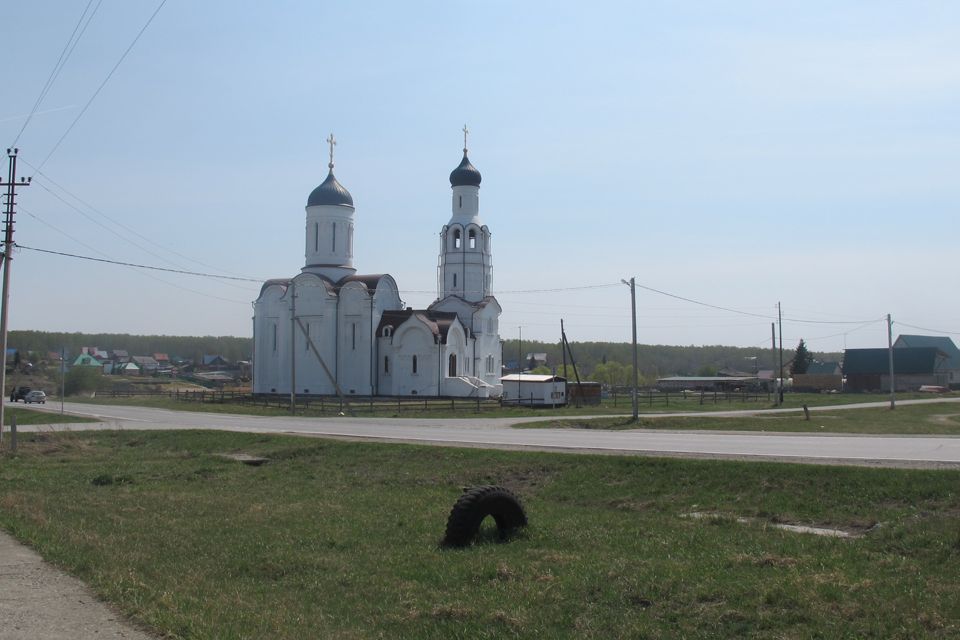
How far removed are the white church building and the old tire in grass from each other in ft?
168

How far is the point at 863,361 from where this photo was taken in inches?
4136

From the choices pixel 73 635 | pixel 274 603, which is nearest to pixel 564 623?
pixel 274 603

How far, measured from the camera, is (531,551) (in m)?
11.8

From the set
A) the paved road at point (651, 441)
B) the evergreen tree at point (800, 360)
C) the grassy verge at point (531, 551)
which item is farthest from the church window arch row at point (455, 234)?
the evergreen tree at point (800, 360)

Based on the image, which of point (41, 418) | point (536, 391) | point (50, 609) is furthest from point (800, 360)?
point (50, 609)

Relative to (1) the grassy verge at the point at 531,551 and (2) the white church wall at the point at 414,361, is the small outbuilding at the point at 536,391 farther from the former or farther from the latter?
(1) the grassy verge at the point at 531,551

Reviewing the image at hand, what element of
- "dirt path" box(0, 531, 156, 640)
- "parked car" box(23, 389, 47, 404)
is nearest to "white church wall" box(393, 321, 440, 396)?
"parked car" box(23, 389, 47, 404)

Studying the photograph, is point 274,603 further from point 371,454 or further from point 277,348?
point 277,348

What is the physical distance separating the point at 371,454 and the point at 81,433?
1716 centimetres

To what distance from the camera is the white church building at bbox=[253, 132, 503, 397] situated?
2576 inches

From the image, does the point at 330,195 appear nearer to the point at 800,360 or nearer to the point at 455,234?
the point at 455,234

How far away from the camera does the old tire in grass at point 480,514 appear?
1258 centimetres

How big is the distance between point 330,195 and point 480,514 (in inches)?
2333

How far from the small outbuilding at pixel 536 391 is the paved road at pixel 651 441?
14706 mm
